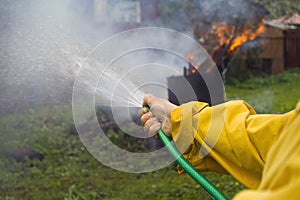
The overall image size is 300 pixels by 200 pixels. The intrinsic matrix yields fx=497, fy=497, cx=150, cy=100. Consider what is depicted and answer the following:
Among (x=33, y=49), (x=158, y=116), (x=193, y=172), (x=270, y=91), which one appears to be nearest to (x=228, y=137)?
(x=193, y=172)

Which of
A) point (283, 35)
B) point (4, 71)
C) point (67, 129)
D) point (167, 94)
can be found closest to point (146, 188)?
point (167, 94)

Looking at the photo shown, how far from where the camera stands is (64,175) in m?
5.62

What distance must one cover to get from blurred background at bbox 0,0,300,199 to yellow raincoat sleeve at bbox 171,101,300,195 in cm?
152

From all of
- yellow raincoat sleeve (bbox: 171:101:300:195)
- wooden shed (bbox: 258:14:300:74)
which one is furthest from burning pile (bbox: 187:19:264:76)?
yellow raincoat sleeve (bbox: 171:101:300:195)

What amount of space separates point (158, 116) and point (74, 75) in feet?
4.28

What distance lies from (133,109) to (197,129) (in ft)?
1.97

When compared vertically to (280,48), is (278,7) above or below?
above

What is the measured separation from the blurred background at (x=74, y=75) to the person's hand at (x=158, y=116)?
1316 millimetres

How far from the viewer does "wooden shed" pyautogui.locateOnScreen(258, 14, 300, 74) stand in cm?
1255

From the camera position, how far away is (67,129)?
7.10 m

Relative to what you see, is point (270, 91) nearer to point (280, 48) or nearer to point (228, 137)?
point (280, 48)

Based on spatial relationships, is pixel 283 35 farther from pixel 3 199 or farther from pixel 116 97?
pixel 116 97

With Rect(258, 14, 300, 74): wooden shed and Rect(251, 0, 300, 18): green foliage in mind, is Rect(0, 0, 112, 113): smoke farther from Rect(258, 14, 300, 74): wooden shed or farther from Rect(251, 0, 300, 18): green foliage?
Rect(258, 14, 300, 74): wooden shed

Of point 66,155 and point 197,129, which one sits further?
point 66,155
